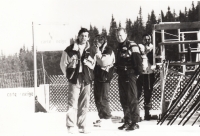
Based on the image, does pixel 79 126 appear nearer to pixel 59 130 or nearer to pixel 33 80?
pixel 59 130

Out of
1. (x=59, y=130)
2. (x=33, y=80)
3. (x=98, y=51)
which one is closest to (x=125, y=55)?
(x=98, y=51)

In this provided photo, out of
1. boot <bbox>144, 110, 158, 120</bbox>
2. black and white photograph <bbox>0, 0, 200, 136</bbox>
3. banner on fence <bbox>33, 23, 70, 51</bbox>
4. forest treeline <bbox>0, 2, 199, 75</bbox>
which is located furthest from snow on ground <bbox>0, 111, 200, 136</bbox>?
banner on fence <bbox>33, 23, 70, 51</bbox>

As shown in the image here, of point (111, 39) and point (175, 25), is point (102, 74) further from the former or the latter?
point (175, 25)

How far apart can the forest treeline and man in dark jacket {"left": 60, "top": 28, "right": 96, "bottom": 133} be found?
0.54m

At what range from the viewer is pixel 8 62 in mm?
4266

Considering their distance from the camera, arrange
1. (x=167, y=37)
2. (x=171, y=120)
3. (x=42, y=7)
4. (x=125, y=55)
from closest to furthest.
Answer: (x=125, y=55)
(x=171, y=120)
(x=42, y=7)
(x=167, y=37)

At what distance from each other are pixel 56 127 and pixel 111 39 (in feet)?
4.49

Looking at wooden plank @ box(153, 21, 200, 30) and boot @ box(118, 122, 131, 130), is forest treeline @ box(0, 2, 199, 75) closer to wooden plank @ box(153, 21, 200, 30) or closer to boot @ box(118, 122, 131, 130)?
wooden plank @ box(153, 21, 200, 30)

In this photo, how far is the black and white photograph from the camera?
3.81 m

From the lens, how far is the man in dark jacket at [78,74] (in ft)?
11.2

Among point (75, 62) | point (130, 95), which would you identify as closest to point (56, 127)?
point (75, 62)

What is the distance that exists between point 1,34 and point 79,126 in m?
1.72

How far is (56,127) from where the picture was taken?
3854mm

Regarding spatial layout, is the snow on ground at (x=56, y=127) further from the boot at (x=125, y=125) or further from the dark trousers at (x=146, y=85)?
the dark trousers at (x=146, y=85)
